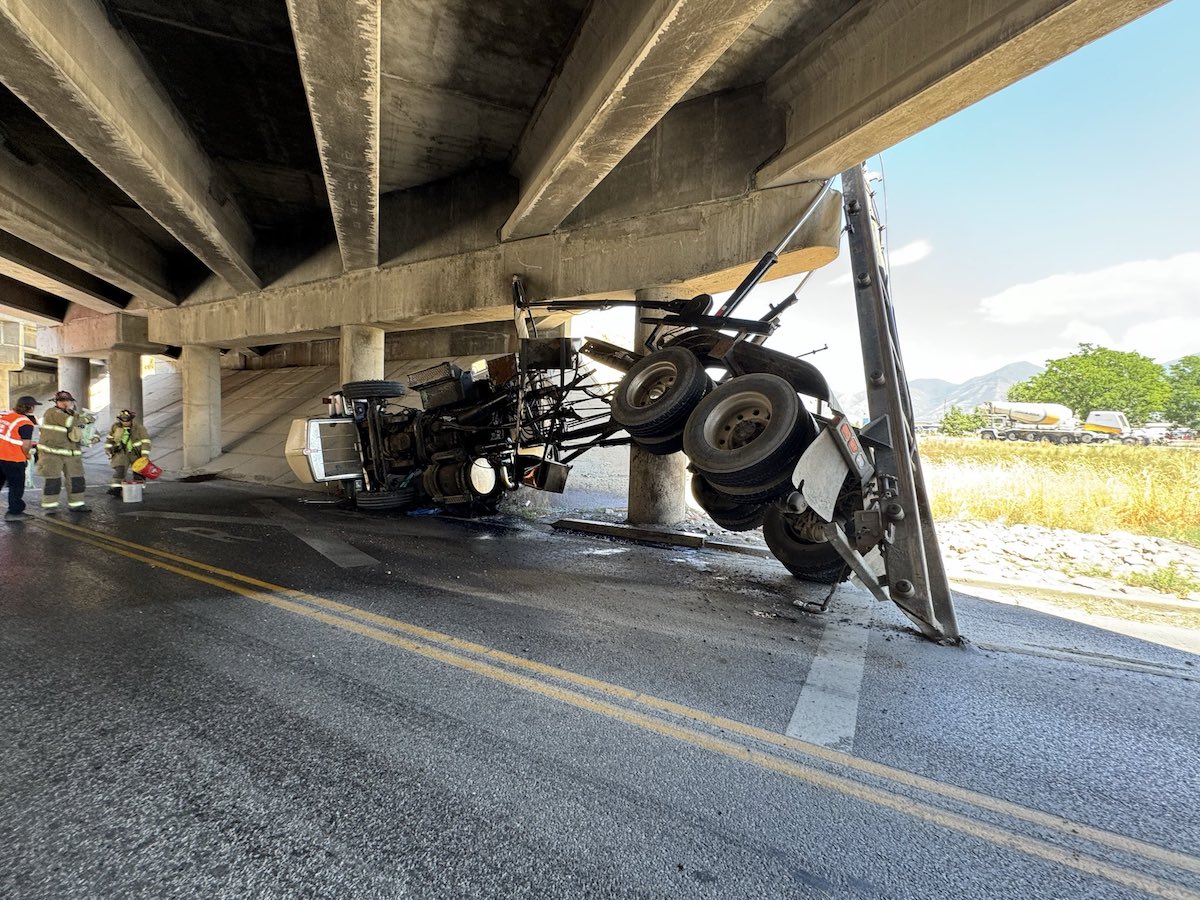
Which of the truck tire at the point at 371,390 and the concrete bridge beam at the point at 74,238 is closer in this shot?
the truck tire at the point at 371,390

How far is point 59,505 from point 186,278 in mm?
8487

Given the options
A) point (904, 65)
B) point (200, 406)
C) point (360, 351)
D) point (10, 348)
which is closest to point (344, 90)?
point (904, 65)

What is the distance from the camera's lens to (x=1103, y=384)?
1428 inches

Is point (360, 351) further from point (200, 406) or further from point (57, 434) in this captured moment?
point (200, 406)

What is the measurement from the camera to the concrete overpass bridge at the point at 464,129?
15.4 ft

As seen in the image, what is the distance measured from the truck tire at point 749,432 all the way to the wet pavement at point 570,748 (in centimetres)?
118

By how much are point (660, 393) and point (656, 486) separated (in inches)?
89.7

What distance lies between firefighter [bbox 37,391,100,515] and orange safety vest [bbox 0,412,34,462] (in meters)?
0.37

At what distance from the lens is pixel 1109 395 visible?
35188 mm

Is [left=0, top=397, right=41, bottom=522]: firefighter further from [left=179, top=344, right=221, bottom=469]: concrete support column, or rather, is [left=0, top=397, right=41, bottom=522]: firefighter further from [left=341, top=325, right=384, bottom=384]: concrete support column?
[left=179, top=344, right=221, bottom=469]: concrete support column

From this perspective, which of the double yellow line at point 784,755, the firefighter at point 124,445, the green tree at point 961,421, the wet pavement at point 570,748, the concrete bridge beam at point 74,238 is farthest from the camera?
the green tree at point 961,421

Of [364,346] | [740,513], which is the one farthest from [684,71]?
[364,346]

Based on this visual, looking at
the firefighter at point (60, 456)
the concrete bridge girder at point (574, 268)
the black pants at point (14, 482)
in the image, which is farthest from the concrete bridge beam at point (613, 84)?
the black pants at point (14, 482)

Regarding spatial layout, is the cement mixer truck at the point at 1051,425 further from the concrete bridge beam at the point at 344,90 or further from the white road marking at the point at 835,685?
the concrete bridge beam at the point at 344,90
